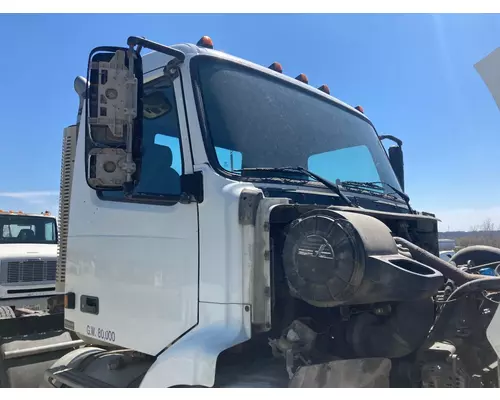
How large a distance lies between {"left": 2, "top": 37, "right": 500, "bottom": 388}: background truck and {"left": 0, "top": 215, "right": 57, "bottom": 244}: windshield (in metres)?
5.93

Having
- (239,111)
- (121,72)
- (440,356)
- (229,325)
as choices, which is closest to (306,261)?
(229,325)

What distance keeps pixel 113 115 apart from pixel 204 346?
1219mm

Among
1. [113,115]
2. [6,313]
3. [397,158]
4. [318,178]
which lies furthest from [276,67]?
[6,313]

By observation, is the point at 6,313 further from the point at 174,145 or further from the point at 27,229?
the point at 174,145

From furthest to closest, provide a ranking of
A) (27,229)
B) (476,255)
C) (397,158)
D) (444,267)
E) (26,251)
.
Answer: (27,229), (26,251), (397,158), (476,255), (444,267)

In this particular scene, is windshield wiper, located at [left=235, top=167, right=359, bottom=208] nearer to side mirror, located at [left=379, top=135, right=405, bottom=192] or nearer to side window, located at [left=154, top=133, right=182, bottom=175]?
side window, located at [left=154, top=133, right=182, bottom=175]

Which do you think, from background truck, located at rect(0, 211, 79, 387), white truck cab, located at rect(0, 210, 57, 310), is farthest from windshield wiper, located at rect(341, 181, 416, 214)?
white truck cab, located at rect(0, 210, 57, 310)

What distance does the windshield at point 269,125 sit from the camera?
2.74 meters

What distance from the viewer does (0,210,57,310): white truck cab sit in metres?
7.19

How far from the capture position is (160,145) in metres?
3.02

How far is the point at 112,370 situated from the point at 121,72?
6.01 ft

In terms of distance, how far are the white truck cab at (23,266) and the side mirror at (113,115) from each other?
213 inches

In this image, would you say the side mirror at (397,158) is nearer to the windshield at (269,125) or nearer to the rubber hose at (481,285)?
the windshield at (269,125)

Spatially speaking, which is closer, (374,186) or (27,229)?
(374,186)
